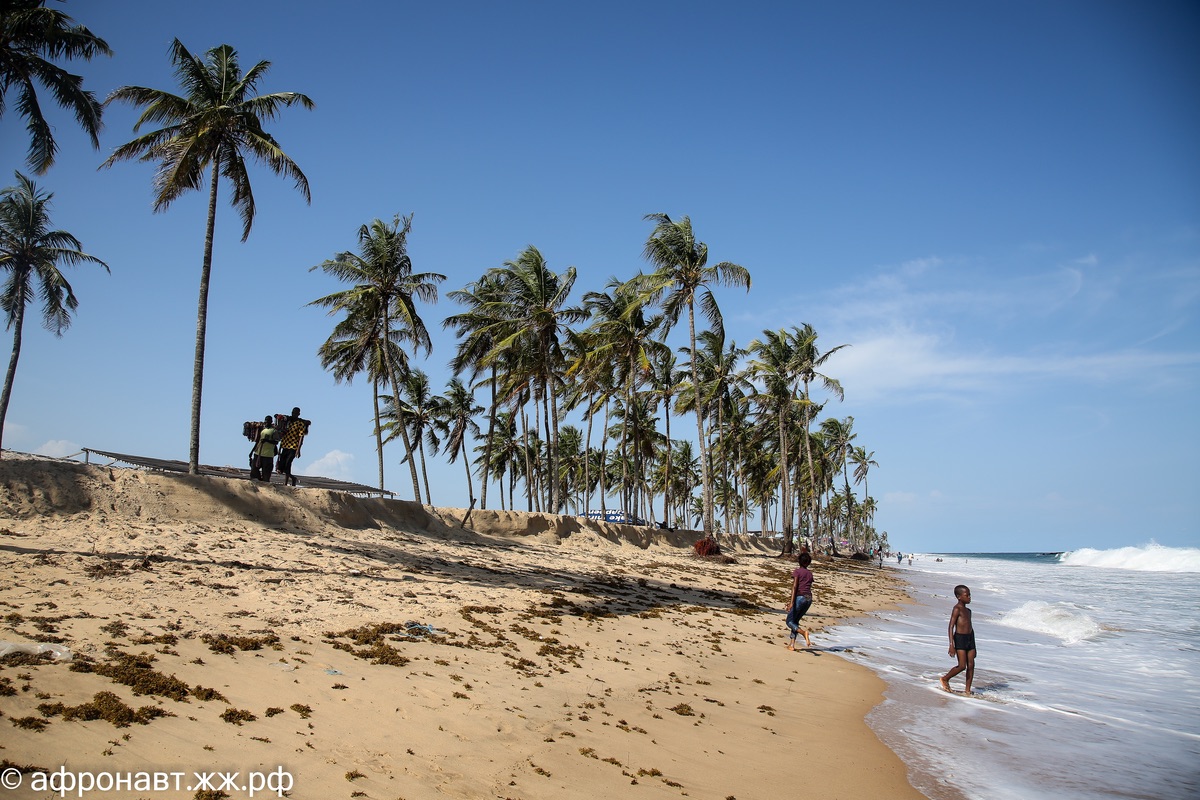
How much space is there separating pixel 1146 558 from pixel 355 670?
112m

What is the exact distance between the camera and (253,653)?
23.5ft

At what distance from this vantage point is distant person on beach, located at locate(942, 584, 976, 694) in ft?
34.9

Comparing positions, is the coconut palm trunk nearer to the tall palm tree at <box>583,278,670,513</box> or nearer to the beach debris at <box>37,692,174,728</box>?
the beach debris at <box>37,692,174,728</box>

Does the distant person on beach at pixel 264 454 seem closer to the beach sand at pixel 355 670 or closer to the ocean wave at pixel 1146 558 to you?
the beach sand at pixel 355 670

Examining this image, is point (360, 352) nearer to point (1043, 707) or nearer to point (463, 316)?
point (463, 316)

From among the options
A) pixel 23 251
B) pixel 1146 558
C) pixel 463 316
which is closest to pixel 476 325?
pixel 463 316

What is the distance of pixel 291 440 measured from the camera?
16.9m

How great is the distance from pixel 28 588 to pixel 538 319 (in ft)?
76.0

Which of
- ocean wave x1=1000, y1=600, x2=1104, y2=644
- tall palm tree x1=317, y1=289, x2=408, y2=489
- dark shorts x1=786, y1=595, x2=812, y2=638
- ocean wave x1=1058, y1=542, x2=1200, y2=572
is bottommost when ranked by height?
ocean wave x1=1058, y1=542, x2=1200, y2=572

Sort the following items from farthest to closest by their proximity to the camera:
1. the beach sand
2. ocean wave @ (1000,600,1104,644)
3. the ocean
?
ocean wave @ (1000,600,1104,644) → the ocean → the beach sand

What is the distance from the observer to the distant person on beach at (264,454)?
635 inches

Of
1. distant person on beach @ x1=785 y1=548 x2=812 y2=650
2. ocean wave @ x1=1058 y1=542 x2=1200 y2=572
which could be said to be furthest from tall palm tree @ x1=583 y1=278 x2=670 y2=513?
ocean wave @ x1=1058 y1=542 x2=1200 y2=572

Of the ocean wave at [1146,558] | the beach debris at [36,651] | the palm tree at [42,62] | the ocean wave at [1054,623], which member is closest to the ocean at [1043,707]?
the ocean wave at [1054,623]

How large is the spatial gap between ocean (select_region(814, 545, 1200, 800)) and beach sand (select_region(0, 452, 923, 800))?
2.25 feet
